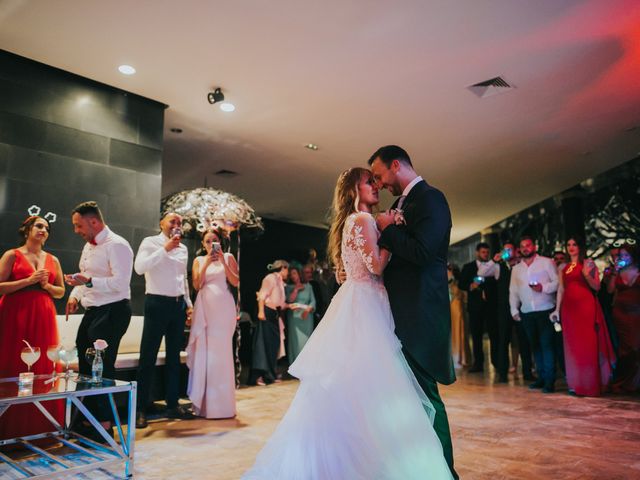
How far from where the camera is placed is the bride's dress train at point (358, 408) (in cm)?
196

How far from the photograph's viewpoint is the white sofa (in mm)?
4082

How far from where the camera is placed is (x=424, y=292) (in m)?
2.06

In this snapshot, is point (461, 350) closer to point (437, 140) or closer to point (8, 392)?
point (437, 140)

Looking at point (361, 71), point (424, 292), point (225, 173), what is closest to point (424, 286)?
point (424, 292)

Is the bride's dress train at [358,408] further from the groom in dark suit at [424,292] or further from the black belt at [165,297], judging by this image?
the black belt at [165,297]

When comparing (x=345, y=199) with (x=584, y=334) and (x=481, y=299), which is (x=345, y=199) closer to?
(x=584, y=334)

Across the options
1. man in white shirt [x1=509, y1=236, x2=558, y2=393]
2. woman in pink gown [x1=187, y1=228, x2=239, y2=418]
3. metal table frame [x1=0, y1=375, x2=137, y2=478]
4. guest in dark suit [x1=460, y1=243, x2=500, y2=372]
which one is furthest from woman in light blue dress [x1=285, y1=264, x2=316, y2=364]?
metal table frame [x1=0, y1=375, x2=137, y2=478]

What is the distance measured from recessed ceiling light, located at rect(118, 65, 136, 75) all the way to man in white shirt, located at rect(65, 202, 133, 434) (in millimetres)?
1709

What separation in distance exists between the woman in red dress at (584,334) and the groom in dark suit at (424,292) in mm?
3760

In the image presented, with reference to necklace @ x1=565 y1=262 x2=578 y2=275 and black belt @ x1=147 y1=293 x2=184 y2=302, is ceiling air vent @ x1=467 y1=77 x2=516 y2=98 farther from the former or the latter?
black belt @ x1=147 y1=293 x2=184 y2=302

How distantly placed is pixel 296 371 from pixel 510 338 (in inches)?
212

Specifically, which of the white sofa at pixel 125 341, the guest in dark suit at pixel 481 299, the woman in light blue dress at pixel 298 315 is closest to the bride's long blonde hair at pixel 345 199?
the white sofa at pixel 125 341

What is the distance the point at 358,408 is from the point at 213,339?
243cm

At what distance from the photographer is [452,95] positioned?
518 cm
